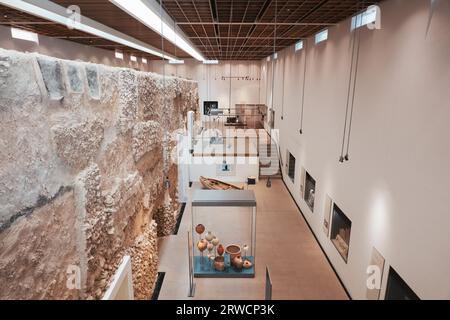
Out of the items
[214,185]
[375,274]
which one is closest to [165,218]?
[214,185]

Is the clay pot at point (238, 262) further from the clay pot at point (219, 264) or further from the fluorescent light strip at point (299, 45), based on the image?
the fluorescent light strip at point (299, 45)

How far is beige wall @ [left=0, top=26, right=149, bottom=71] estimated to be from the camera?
348 inches

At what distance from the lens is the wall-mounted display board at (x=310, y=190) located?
8.36 m

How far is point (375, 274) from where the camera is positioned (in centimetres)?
460

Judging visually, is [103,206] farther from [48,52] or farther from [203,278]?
[48,52]

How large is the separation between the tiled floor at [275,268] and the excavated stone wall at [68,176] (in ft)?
4.56

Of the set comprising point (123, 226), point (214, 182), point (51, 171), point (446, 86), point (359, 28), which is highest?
point (359, 28)

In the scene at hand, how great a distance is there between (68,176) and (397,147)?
416cm

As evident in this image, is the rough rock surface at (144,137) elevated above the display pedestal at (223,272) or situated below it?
above

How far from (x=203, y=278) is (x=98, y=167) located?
404cm

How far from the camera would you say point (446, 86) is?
10.2 ft

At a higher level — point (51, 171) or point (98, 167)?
point (51, 171)

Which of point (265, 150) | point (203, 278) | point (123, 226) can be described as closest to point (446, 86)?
point (123, 226)

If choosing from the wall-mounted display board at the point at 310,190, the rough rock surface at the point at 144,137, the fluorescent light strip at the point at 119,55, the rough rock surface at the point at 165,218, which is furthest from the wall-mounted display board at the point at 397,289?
the fluorescent light strip at the point at 119,55
